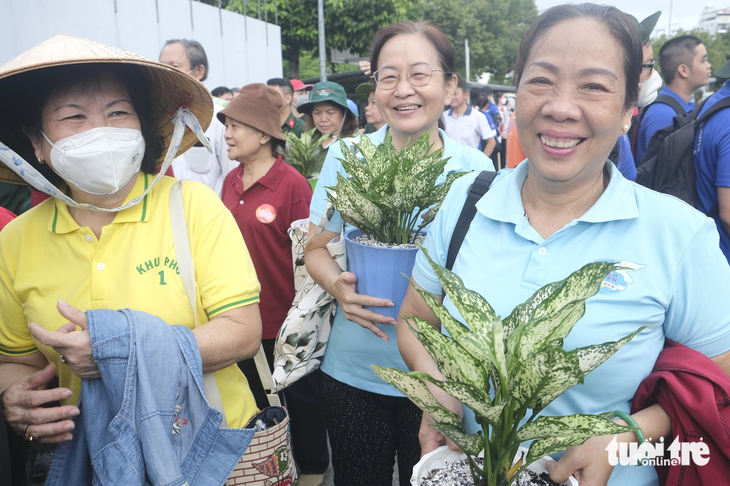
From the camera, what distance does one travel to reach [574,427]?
93cm

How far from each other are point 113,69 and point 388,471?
1.81 meters

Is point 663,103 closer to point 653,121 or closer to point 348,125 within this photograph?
point 653,121

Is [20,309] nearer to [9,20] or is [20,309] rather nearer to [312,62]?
[9,20]

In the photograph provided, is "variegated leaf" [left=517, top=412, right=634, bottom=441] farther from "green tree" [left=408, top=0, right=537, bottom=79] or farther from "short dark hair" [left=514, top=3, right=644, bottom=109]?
"green tree" [left=408, top=0, right=537, bottom=79]

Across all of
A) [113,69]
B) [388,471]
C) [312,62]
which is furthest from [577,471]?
[312,62]

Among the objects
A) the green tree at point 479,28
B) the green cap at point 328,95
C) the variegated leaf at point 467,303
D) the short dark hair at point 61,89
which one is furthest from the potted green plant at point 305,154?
the green tree at point 479,28

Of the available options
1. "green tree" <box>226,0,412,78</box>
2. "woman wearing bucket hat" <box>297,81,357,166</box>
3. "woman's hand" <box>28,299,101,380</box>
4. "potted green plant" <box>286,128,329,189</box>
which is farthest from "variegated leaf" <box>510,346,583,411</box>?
"green tree" <box>226,0,412,78</box>

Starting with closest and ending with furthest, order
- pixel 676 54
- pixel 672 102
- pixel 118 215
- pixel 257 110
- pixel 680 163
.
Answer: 1. pixel 118 215
2. pixel 680 163
3. pixel 257 110
4. pixel 672 102
5. pixel 676 54

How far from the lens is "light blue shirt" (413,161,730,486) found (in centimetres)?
129

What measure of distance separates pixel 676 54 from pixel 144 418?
5.51 meters

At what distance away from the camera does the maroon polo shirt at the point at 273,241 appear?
339 centimetres

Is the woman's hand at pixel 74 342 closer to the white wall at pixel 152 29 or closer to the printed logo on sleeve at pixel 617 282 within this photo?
the printed logo on sleeve at pixel 617 282

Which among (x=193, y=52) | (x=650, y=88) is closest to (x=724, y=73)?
(x=650, y=88)

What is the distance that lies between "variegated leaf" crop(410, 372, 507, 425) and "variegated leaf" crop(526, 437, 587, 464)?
4.1 inches
